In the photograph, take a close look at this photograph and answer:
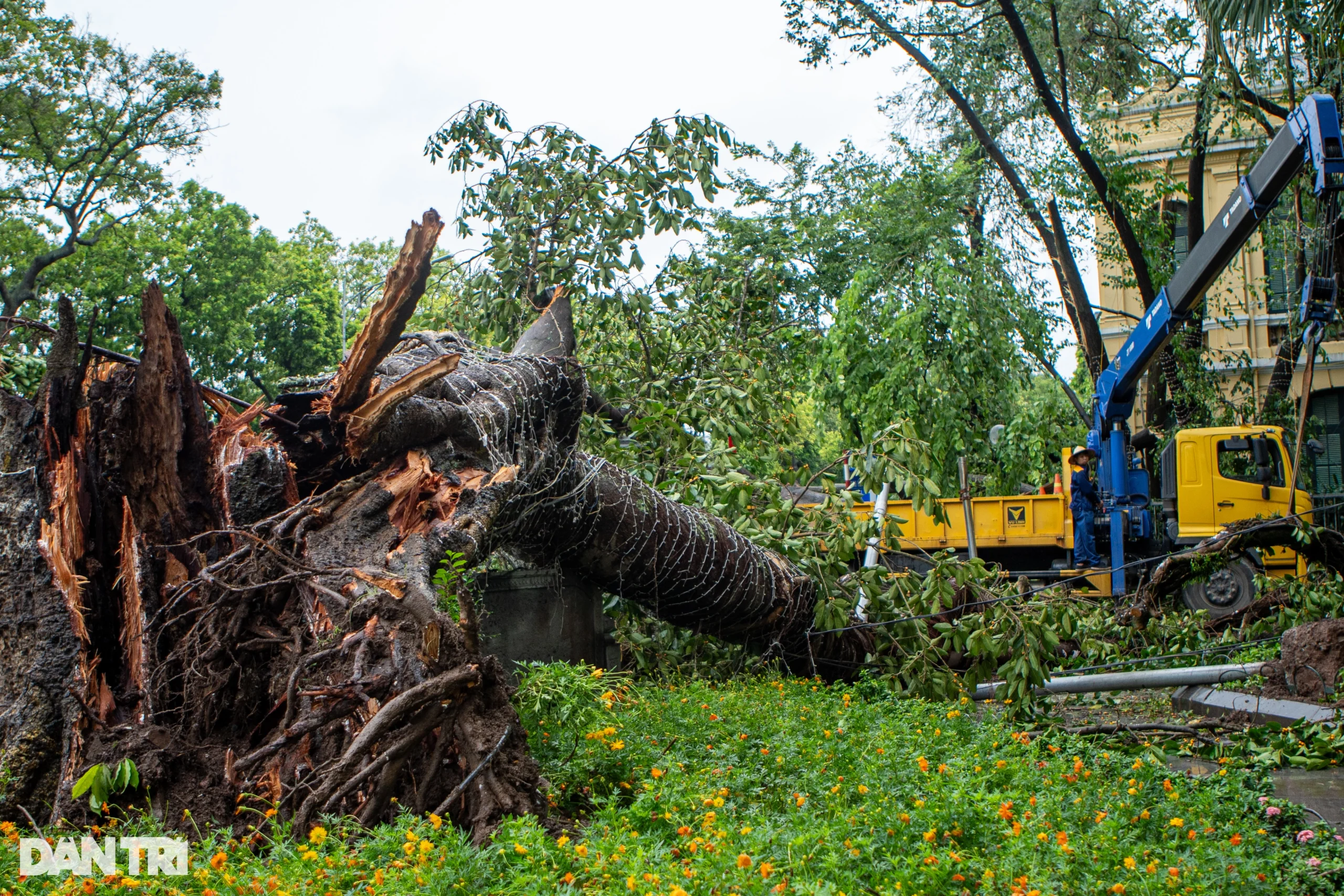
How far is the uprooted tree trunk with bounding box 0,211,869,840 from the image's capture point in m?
3.23

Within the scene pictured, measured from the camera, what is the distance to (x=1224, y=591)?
11758mm

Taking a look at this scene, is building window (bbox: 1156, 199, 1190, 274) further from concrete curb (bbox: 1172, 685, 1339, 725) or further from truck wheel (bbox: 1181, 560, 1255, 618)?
concrete curb (bbox: 1172, 685, 1339, 725)

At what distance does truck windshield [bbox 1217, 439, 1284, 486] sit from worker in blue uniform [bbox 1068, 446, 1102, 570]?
1553 mm

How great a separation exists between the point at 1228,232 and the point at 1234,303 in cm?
971

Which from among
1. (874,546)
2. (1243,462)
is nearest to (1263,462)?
(1243,462)

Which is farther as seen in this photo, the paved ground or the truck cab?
the truck cab

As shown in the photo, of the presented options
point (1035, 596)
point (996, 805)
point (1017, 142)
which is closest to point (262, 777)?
point (996, 805)

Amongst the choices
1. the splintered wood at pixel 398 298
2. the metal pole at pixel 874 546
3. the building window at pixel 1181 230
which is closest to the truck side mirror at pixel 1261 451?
the building window at pixel 1181 230

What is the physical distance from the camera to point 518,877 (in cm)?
252

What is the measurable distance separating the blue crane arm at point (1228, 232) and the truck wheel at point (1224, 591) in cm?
195

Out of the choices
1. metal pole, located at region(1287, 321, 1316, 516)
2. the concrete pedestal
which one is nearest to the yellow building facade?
metal pole, located at region(1287, 321, 1316, 516)

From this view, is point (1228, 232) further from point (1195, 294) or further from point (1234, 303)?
point (1234, 303)

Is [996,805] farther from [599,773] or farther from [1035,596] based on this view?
[1035,596]

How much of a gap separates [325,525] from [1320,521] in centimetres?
1411
